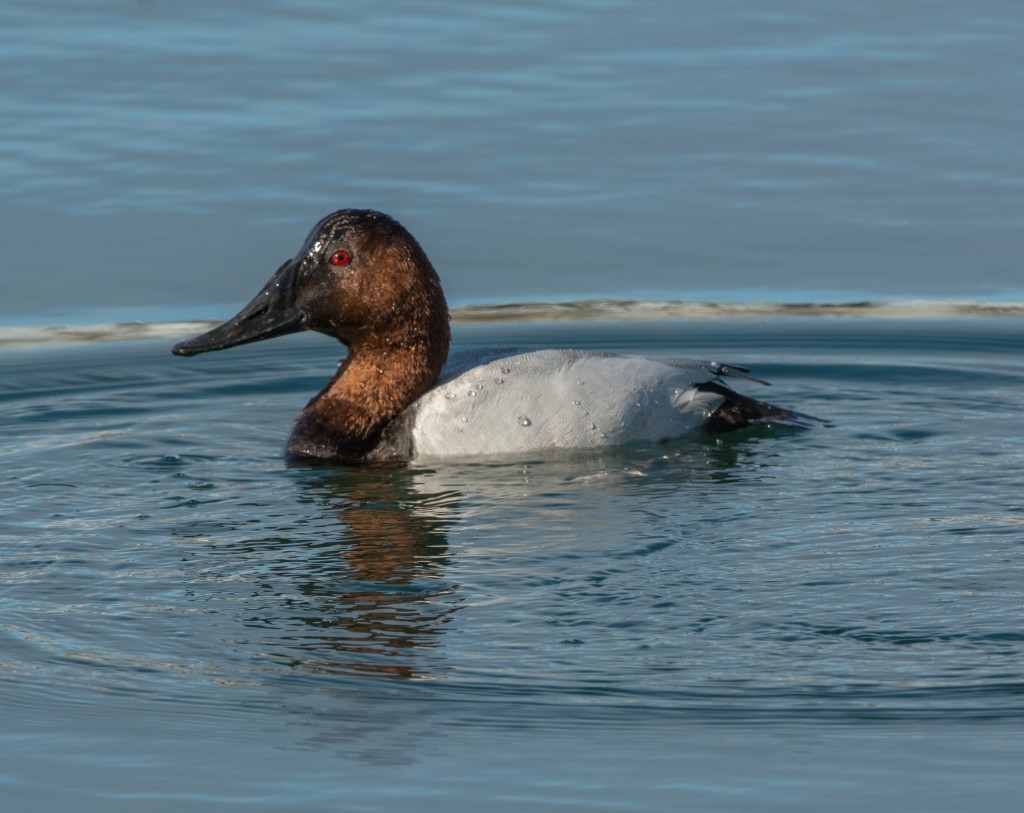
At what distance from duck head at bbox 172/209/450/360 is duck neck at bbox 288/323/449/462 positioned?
0.6 inches

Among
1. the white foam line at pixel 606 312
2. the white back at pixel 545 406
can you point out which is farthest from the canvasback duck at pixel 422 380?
the white foam line at pixel 606 312

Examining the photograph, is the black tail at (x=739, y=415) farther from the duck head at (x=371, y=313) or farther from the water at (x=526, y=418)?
the duck head at (x=371, y=313)

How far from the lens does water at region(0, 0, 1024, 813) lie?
16.5 feet

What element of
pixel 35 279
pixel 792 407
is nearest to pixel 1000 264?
pixel 792 407

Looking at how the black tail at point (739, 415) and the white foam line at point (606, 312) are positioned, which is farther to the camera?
the white foam line at point (606, 312)

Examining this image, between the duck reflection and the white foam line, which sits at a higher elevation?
the white foam line

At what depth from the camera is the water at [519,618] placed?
486 centimetres

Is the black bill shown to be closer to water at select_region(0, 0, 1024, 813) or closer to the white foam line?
water at select_region(0, 0, 1024, 813)

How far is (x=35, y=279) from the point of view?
1080cm

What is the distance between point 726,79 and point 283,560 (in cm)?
801

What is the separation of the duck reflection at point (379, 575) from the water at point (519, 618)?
2 centimetres

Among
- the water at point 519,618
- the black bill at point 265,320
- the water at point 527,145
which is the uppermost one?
the water at point 527,145

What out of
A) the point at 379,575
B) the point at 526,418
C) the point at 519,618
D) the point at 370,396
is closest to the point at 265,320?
the point at 370,396

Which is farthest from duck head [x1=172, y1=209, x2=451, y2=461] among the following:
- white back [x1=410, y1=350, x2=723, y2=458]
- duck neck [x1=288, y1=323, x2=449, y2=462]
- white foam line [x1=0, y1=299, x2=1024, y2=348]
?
white foam line [x1=0, y1=299, x2=1024, y2=348]
